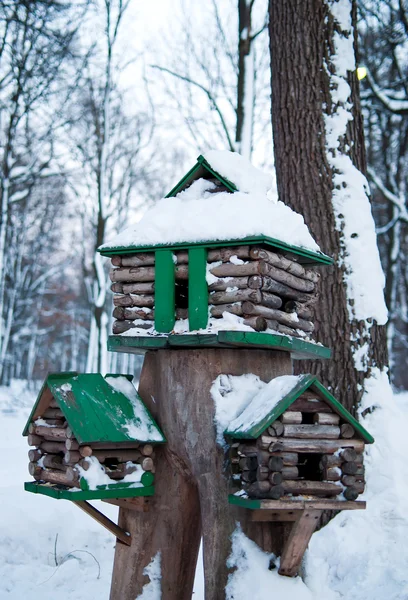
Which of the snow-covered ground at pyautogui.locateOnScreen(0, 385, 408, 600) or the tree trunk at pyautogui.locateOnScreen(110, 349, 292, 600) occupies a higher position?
the tree trunk at pyautogui.locateOnScreen(110, 349, 292, 600)

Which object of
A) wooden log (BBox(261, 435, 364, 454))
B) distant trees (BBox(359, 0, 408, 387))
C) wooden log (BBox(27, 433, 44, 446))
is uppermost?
distant trees (BBox(359, 0, 408, 387))

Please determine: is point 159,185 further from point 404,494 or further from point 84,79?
point 404,494

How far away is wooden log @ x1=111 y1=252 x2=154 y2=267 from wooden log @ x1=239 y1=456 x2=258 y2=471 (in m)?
1.23

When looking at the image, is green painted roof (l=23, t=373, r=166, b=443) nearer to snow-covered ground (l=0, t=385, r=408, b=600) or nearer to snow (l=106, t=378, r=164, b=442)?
snow (l=106, t=378, r=164, b=442)

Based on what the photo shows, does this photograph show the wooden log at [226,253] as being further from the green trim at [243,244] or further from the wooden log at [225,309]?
the wooden log at [225,309]

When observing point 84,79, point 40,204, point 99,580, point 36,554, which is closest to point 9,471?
point 36,554

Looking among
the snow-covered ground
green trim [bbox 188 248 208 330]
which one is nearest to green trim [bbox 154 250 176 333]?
green trim [bbox 188 248 208 330]

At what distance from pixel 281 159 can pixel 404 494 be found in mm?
3051

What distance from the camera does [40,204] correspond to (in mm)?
23141

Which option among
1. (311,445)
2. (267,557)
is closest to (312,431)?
(311,445)

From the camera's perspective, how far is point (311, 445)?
128 inches

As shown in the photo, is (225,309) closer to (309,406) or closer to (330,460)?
(309,406)

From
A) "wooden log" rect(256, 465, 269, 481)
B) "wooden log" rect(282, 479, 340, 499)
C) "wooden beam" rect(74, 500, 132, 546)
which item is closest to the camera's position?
"wooden log" rect(256, 465, 269, 481)

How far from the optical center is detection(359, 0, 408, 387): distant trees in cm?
1204
